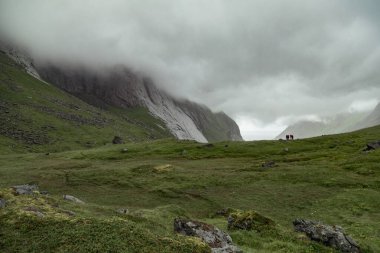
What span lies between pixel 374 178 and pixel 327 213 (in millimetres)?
23283

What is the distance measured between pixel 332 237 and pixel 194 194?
32.7m

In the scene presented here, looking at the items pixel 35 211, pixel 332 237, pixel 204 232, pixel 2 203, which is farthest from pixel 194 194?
pixel 35 211

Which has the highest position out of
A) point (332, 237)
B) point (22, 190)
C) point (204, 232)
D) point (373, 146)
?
point (373, 146)

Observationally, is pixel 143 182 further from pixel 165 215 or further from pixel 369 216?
pixel 369 216

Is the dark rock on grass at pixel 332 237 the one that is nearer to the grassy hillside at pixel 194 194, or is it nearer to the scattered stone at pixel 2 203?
the grassy hillside at pixel 194 194

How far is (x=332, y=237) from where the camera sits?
113ft

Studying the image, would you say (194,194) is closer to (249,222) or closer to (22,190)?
(249,222)

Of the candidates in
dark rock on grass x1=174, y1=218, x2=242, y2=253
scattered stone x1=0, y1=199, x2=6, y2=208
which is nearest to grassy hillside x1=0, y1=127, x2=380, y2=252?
scattered stone x1=0, y1=199, x2=6, y2=208

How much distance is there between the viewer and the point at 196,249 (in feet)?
81.1

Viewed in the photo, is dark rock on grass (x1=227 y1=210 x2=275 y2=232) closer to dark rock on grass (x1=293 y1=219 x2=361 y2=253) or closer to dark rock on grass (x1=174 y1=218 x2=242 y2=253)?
dark rock on grass (x1=293 y1=219 x2=361 y2=253)

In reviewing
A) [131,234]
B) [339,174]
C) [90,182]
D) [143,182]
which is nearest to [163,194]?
[143,182]

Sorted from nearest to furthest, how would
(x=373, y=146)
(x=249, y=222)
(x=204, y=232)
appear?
(x=204, y=232)
(x=249, y=222)
(x=373, y=146)

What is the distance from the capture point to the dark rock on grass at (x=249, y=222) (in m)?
37.7

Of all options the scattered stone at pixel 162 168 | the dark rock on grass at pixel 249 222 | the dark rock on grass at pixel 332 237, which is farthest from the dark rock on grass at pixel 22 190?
the scattered stone at pixel 162 168
